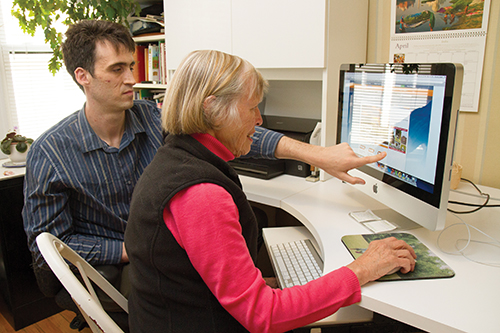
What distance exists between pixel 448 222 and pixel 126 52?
4.59 feet

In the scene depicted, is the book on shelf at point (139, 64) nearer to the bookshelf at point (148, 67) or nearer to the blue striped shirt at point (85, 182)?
the bookshelf at point (148, 67)

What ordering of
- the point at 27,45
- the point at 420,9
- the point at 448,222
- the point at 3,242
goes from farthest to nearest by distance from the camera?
the point at 27,45
the point at 3,242
the point at 420,9
the point at 448,222

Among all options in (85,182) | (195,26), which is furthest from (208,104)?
(195,26)

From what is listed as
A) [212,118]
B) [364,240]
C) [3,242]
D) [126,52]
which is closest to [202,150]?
[212,118]

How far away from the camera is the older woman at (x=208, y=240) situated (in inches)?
32.0

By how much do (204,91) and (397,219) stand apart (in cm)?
84

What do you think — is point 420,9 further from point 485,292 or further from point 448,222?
point 485,292

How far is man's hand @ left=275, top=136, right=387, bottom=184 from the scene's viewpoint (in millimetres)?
1383

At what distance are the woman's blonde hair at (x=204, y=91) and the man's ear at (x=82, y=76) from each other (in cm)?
76

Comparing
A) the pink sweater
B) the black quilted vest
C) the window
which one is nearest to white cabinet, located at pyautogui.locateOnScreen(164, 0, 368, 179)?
the black quilted vest

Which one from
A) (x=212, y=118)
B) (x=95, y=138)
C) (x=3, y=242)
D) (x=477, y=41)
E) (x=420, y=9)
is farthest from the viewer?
(x=3, y=242)

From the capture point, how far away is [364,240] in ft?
3.78

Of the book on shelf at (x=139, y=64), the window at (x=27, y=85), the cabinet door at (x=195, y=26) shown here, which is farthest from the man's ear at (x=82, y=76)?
the window at (x=27, y=85)

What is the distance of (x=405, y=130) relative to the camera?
1.15 meters
